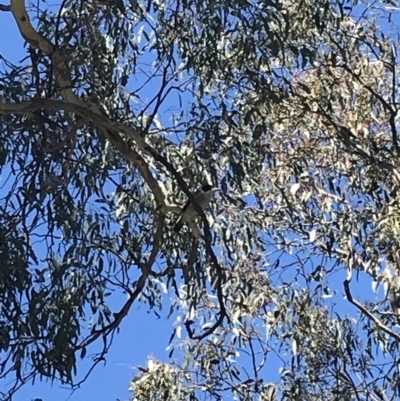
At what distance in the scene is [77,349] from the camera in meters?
3.89

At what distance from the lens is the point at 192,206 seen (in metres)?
3.76

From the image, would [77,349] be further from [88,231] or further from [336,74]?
[336,74]

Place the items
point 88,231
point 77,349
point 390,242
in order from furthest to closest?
1. point 390,242
2. point 88,231
3. point 77,349

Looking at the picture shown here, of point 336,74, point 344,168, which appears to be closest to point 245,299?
point 344,168

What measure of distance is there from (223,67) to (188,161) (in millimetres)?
474

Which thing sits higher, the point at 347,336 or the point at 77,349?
the point at 347,336

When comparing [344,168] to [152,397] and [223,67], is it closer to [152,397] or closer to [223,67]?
[223,67]

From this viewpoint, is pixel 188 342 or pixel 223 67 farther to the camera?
pixel 188 342

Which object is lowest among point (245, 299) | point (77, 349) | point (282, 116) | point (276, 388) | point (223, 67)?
point (77, 349)

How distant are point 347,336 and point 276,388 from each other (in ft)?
1.60

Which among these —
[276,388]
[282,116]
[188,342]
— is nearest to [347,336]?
[276,388]

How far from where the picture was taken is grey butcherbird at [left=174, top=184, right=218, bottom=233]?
397 centimetres

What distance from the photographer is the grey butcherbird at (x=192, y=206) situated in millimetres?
3975

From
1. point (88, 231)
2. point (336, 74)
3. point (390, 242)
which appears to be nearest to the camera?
point (88, 231)
